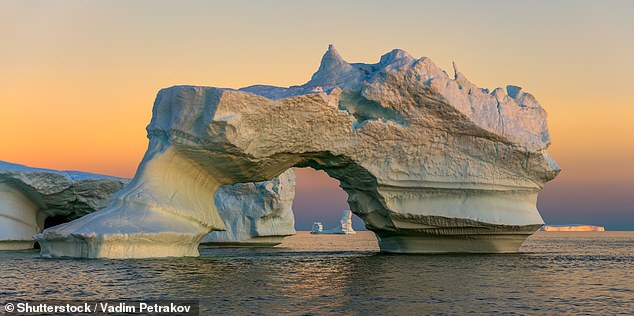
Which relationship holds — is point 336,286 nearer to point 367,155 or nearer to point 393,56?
point 367,155

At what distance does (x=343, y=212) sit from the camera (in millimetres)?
113688

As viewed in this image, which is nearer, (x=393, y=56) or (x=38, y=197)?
(x=393, y=56)

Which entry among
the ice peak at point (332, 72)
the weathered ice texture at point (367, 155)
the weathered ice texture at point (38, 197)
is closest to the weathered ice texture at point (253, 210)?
the weathered ice texture at point (38, 197)

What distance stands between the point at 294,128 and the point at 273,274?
606 cm

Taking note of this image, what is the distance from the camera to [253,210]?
4122 centimetres

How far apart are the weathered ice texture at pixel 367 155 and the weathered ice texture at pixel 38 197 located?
30.5 ft

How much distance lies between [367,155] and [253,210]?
18451 millimetres

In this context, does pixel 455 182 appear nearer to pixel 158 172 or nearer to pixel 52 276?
pixel 158 172

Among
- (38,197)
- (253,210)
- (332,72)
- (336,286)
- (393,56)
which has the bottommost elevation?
(336,286)

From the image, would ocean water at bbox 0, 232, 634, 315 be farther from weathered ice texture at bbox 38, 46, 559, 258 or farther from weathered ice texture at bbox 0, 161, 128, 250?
weathered ice texture at bbox 0, 161, 128, 250

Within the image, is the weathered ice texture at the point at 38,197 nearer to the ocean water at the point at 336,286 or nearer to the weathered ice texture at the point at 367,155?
the weathered ice texture at the point at 367,155

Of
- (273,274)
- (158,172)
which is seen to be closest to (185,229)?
(158,172)

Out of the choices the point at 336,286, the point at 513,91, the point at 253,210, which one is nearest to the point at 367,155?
the point at 513,91

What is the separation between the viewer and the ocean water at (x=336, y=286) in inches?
481
